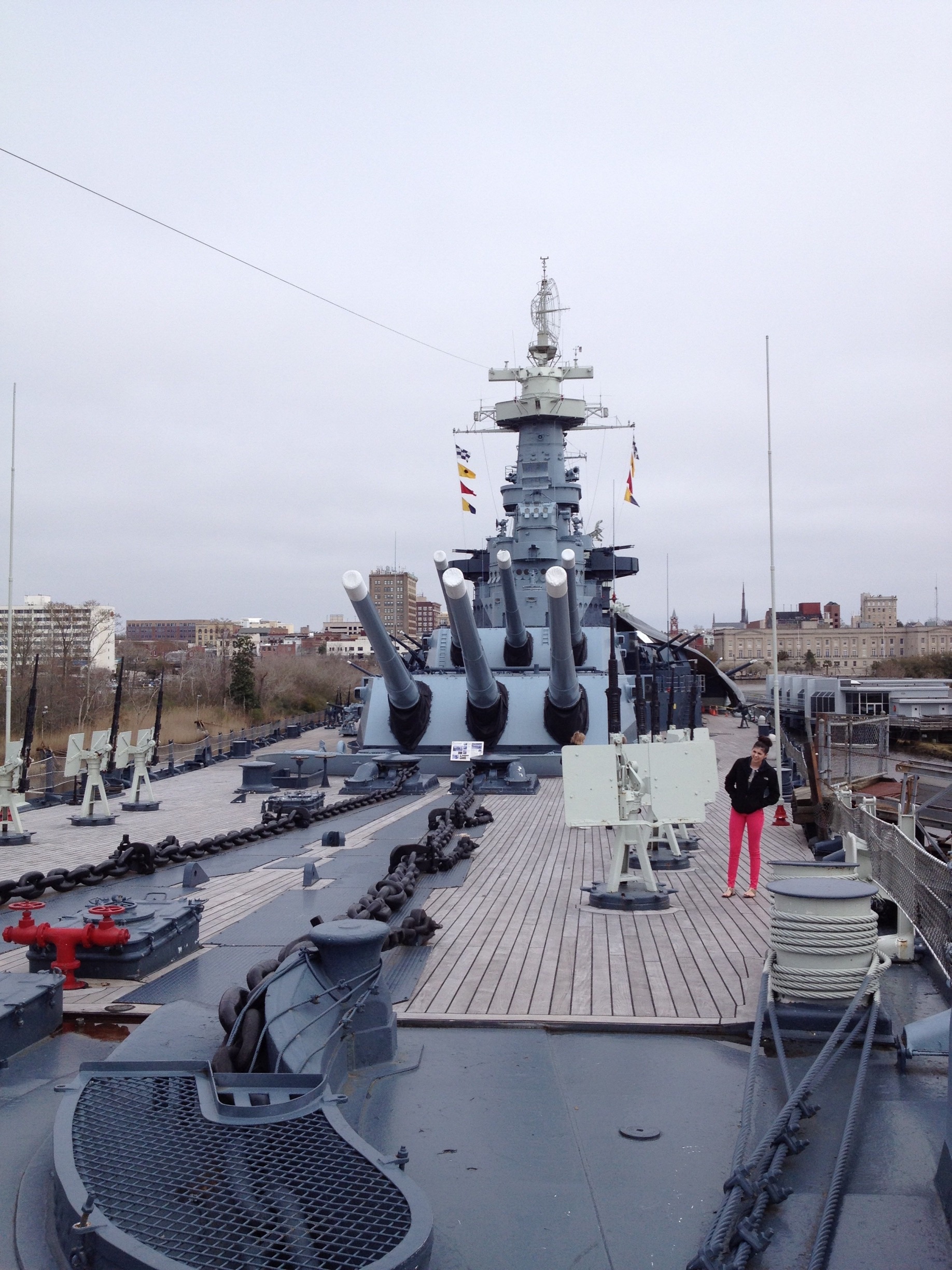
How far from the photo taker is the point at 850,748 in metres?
9.44

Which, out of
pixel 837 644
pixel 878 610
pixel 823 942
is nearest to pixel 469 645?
pixel 823 942

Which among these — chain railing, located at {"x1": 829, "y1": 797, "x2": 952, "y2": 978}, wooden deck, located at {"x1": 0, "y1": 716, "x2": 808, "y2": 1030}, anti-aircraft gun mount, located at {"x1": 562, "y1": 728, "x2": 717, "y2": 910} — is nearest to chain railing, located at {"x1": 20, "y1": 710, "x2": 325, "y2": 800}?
wooden deck, located at {"x1": 0, "y1": 716, "x2": 808, "y2": 1030}

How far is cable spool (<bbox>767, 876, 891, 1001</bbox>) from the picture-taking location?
3266 millimetres

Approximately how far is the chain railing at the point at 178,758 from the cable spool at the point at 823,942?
339 inches

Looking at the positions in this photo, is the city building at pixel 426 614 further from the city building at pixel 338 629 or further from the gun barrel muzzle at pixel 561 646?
the gun barrel muzzle at pixel 561 646

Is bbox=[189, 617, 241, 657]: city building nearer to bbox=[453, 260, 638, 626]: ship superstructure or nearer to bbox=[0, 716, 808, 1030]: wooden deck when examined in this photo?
bbox=[453, 260, 638, 626]: ship superstructure

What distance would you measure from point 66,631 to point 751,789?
32347mm

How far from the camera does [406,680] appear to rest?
488 inches

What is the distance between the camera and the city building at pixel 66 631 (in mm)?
29891

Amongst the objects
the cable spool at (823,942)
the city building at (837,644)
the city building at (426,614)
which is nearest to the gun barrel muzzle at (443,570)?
the cable spool at (823,942)

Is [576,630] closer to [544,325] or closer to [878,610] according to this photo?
[544,325]

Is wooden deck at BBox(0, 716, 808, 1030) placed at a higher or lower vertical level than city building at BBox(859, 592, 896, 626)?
lower

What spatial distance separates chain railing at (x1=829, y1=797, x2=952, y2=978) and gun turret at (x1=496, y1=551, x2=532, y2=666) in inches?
306

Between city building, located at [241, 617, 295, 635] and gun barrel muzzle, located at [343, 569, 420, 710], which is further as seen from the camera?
city building, located at [241, 617, 295, 635]
